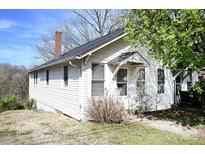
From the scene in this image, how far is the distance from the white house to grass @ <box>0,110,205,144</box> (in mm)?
1572

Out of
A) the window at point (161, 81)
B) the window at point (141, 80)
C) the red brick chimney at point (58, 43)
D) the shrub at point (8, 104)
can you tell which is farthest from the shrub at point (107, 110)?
the red brick chimney at point (58, 43)

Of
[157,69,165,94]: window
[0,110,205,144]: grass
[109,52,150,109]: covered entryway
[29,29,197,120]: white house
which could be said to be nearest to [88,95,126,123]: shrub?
[0,110,205,144]: grass

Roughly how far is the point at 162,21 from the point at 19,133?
6.85 m

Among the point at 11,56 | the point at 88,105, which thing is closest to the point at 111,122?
the point at 88,105

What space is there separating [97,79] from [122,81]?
5.35 ft

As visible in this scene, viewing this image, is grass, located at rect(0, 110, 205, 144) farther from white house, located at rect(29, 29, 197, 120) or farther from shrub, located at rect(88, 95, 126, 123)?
white house, located at rect(29, 29, 197, 120)

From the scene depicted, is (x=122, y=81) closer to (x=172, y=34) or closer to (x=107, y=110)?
(x=107, y=110)

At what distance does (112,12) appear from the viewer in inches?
1287

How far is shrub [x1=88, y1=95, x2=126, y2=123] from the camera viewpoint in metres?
10.5

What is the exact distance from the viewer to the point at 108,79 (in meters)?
12.2

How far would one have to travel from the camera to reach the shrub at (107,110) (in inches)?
412

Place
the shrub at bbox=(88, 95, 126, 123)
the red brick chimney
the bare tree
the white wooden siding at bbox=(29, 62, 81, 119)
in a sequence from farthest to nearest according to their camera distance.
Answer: the bare tree
the red brick chimney
the white wooden siding at bbox=(29, 62, 81, 119)
the shrub at bbox=(88, 95, 126, 123)
